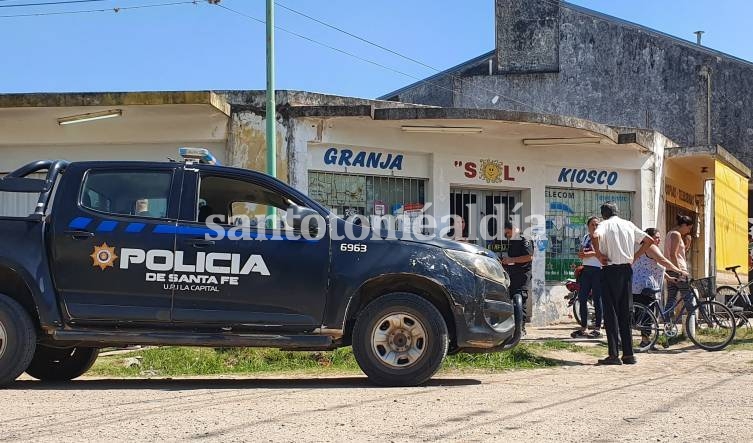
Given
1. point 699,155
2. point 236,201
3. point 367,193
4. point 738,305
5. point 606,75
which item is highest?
point 606,75

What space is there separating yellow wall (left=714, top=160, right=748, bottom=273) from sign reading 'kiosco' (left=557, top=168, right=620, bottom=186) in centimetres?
244

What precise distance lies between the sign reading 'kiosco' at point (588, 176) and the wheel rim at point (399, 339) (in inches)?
392

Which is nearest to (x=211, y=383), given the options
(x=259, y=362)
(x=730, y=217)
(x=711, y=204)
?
(x=259, y=362)

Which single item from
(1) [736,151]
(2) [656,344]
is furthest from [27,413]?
(1) [736,151]

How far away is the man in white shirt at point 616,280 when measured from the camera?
30.9 ft

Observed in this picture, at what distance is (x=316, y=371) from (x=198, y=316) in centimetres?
221

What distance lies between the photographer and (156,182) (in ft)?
24.5

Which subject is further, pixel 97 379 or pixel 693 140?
pixel 693 140

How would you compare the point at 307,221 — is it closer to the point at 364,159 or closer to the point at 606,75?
the point at 364,159

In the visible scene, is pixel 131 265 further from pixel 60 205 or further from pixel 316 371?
pixel 316 371

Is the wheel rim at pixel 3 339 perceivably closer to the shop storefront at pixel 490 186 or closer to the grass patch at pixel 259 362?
the grass patch at pixel 259 362

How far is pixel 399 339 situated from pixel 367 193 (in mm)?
7464

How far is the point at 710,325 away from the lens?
11430 mm

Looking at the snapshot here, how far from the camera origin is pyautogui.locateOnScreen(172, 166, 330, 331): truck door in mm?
7184
